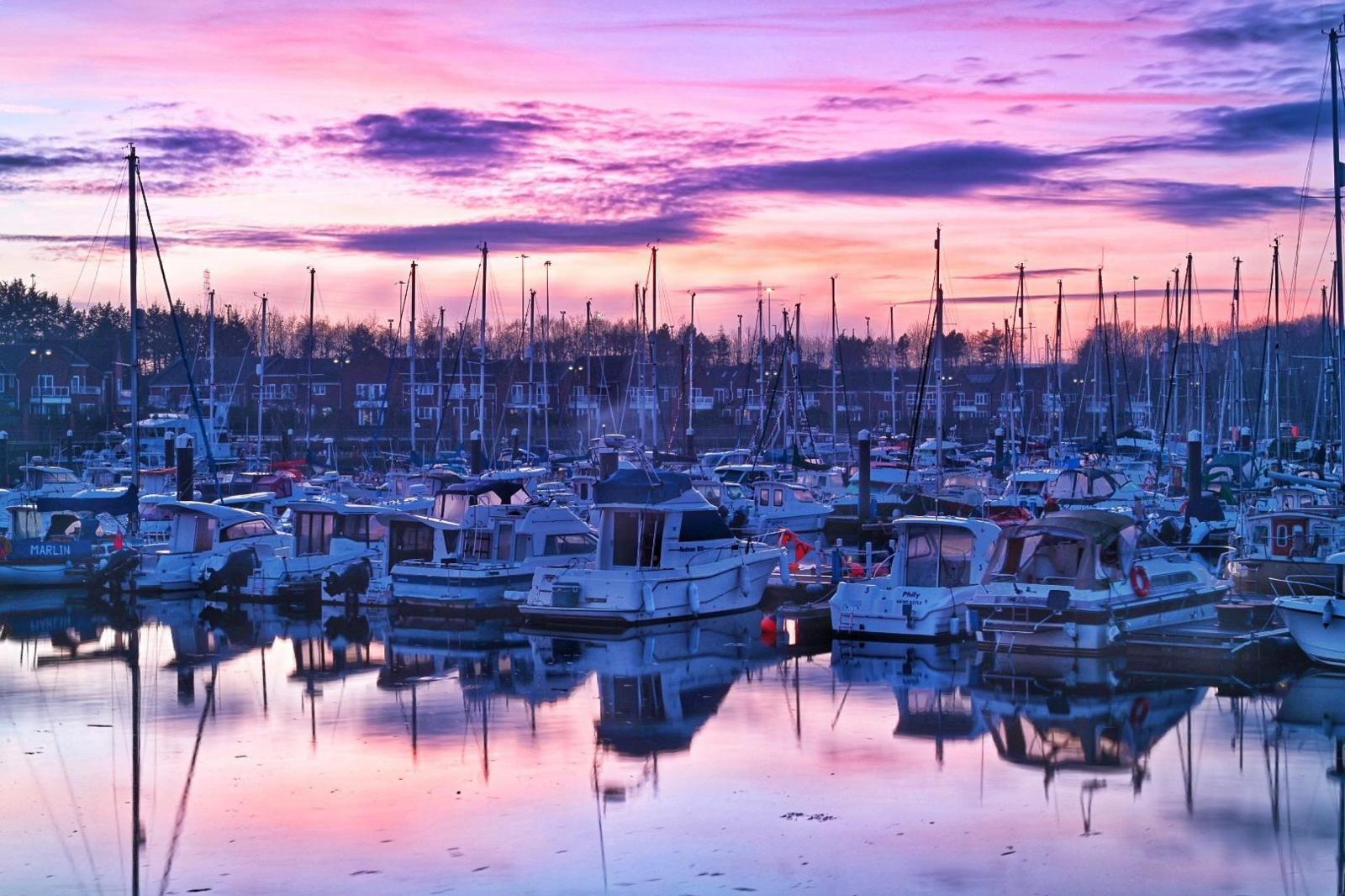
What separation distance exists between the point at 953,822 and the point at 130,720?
13.3 m

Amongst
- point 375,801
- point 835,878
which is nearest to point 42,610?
point 375,801

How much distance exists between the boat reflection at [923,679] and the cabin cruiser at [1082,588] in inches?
49.4

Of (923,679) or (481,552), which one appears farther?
(481,552)

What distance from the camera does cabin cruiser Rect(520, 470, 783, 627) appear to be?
3275 centimetres

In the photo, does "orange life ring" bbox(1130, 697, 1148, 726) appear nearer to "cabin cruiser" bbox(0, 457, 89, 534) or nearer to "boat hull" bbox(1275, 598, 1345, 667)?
"boat hull" bbox(1275, 598, 1345, 667)

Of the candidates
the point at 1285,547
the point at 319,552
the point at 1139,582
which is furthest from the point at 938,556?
the point at 319,552

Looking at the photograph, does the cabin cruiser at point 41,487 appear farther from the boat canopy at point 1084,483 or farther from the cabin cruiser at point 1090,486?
the boat canopy at point 1084,483

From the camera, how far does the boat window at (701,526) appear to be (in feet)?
111

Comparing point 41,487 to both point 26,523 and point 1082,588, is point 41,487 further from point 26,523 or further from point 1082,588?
point 1082,588

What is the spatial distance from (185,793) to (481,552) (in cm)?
1822

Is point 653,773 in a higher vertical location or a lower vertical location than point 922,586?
lower

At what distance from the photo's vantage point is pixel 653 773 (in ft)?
65.6

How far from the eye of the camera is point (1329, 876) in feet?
50.2

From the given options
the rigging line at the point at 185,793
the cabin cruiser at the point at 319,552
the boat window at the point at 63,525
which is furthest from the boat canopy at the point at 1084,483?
the rigging line at the point at 185,793
